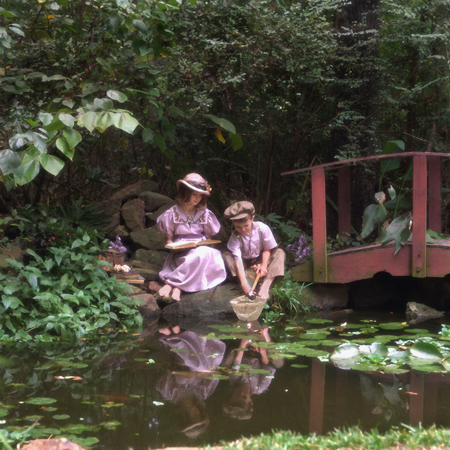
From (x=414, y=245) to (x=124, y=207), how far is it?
164 inches

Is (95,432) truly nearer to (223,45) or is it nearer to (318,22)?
(223,45)

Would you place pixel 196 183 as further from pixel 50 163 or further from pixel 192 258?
pixel 50 163

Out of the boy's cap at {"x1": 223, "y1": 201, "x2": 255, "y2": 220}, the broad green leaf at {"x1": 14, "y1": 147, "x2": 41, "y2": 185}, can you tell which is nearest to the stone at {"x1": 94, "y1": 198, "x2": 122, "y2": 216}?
the boy's cap at {"x1": 223, "y1": 201, "x2": 255, "y2": 220}

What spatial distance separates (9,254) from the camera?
229 inches

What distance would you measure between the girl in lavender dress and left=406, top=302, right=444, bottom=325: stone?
7.03 feet

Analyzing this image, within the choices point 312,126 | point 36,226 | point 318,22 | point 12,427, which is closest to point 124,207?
point 36,226

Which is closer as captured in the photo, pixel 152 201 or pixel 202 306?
pixel 202 306

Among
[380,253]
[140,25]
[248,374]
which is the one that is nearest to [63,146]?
[140,25]

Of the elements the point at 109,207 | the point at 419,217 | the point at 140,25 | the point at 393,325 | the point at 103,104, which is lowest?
the point at 393,325

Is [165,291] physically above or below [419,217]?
below

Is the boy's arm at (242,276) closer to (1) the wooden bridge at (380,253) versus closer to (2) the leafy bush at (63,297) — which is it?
(1) the wooden bridge at (380,253)

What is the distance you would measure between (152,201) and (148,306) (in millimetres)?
2645

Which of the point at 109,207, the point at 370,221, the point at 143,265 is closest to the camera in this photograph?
the point at 370,221

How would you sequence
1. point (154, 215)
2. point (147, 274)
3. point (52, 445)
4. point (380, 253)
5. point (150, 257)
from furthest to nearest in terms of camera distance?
point (154, 215) → point (150, 257) → point (147, 274) → point (380, 253) → point (52, 445)
